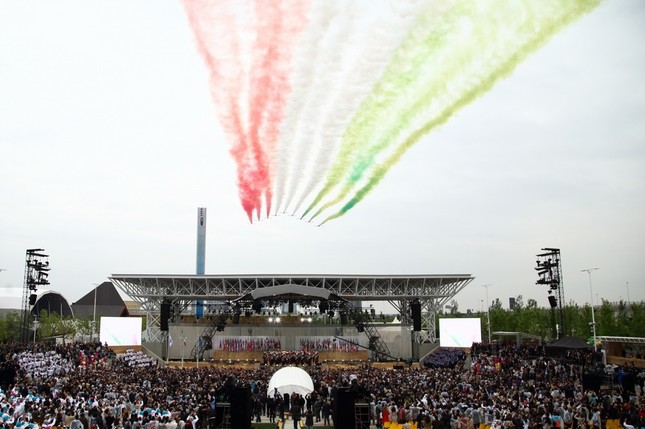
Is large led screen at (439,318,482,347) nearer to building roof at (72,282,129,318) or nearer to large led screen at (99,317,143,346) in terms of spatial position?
large led screen at (99,317,143,346)

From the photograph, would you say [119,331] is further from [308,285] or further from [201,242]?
[201,242]

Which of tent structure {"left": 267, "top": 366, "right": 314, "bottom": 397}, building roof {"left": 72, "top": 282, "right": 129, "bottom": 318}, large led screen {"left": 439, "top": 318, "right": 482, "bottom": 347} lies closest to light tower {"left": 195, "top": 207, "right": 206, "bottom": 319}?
building roof {"left": 72, "top": 282, "right": 129, "bottom": 318}

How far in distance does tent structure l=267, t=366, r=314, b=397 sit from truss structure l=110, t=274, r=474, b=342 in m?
34.3

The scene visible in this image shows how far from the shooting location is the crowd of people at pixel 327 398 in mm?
20969

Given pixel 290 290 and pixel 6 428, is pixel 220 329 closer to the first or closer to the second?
pixel 290 290

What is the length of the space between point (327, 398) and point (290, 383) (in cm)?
346

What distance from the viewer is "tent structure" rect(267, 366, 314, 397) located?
27531 millimetres

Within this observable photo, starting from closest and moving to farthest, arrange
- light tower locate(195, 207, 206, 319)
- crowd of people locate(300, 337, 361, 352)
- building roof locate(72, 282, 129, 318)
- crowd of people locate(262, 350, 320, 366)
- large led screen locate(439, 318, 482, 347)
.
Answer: crowd of people locate(262, 350, 320, 366), large led screen locate(439, 318, 482, 347), crowd of people locate(300, 337, 361, 352), light tower locate(195, 207, 206, 319), building roof locate(72, 282, 129, 318)

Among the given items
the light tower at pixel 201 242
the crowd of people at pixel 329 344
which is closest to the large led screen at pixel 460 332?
the crowd of people at pixel 329 344

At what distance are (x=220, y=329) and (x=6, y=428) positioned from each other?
4106 centimetres

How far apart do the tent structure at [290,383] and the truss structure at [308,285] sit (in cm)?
3429

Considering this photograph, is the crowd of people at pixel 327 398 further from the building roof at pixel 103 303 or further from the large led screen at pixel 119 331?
the building roof at pixel 103 303

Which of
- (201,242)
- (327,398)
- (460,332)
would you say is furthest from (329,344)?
(201,242)

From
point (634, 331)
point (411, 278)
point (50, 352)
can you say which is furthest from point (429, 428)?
point (634, 331)
